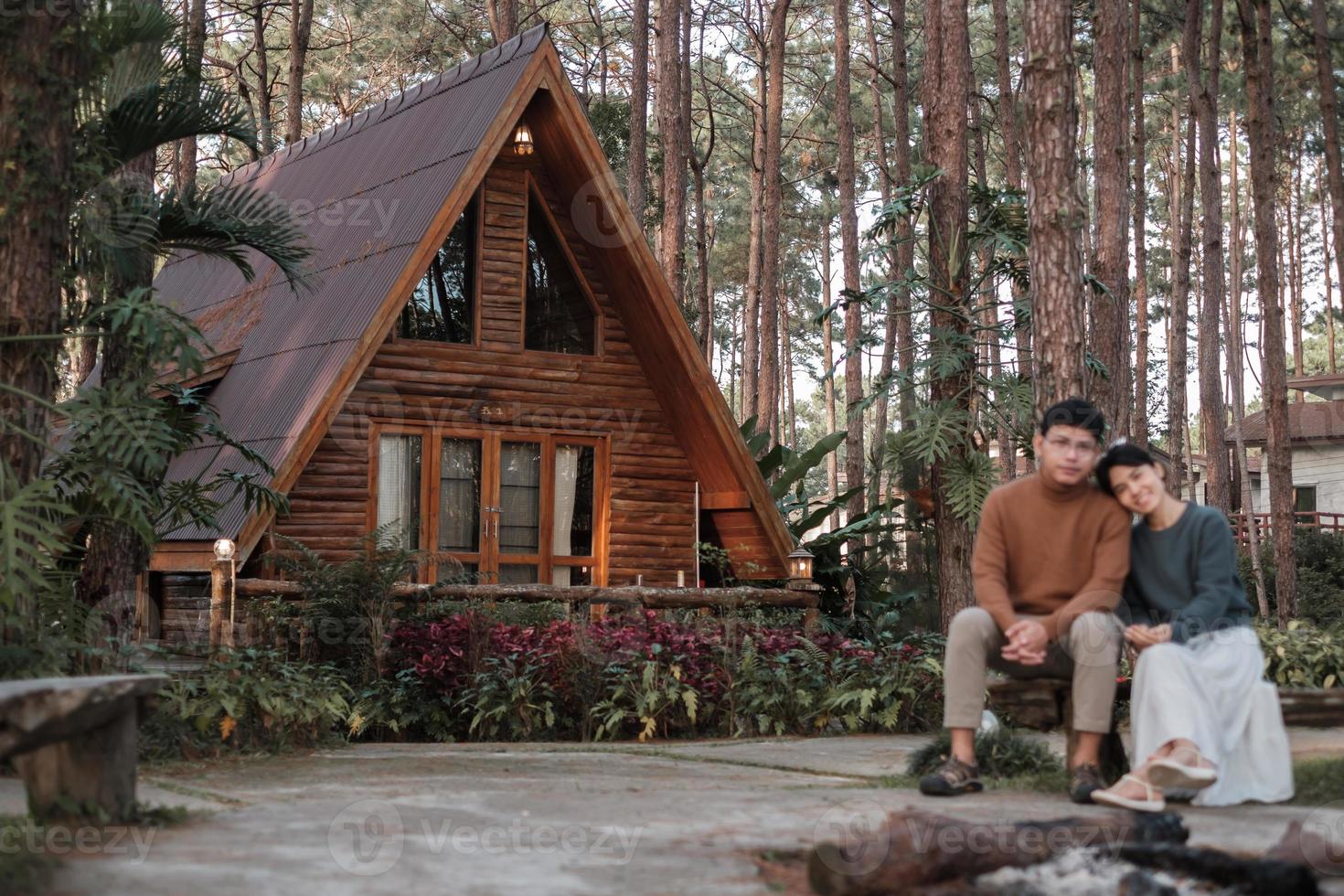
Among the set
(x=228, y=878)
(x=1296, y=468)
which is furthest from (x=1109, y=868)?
(x=1296, y=468)

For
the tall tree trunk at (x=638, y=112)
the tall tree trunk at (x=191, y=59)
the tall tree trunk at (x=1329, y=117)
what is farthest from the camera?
the tall tree trunk at (x=638, y=112)

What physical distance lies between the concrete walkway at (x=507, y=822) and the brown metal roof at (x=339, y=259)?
16.7 ft

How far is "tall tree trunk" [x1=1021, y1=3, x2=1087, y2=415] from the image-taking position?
8797 mm

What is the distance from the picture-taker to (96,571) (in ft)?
32.2

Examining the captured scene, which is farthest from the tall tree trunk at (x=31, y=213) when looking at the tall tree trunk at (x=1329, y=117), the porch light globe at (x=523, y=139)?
the tall tree trunk at (x=1329, y=117)

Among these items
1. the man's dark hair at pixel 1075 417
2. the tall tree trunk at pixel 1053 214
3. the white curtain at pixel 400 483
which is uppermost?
the tall tree trunk at pixel 1053 214

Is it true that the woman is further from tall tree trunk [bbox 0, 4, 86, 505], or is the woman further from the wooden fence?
the wooden fence

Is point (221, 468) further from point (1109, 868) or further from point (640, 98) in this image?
point (640, 98)

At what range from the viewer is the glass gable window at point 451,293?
44.2 ft

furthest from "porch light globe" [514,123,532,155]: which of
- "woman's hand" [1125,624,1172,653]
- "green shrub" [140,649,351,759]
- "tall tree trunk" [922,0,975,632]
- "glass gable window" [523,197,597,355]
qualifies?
"woman's hand" [1125,624,1172,653]

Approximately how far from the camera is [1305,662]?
1116 centimetres

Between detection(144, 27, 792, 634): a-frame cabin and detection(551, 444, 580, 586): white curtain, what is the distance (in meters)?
0.02

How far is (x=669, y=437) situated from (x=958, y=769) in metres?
9.11

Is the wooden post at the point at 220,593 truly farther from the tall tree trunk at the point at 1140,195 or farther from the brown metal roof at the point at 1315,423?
the brown metal roof at the point at 1315,423
